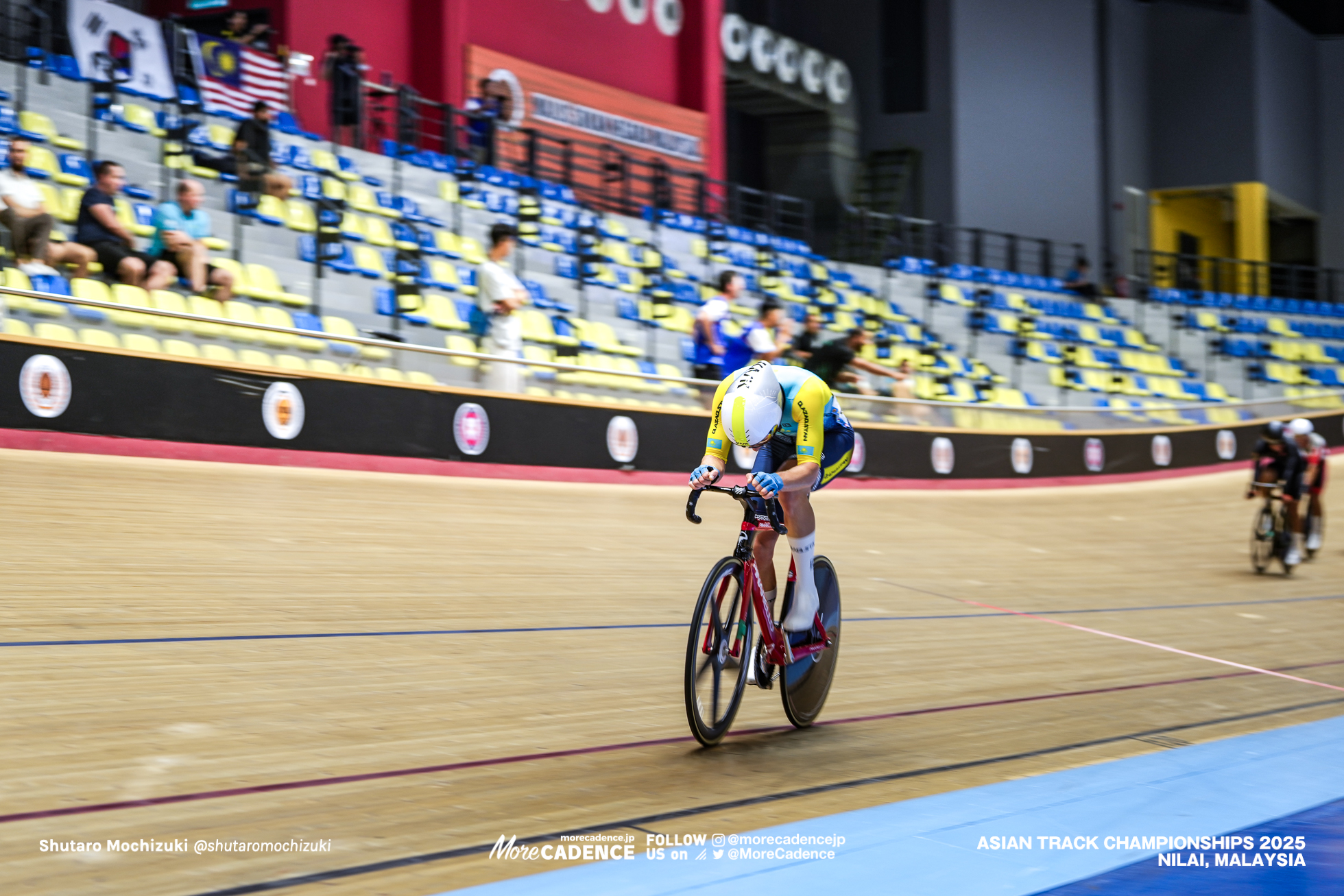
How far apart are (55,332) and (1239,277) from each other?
992 inches

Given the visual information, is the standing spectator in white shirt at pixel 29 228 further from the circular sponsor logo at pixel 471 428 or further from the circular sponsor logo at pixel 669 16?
the circular sponsor logo at pixel 669 16

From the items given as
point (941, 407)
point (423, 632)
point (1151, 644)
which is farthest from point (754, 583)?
point (941, 407)

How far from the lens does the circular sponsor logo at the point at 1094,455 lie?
12445 millimetres

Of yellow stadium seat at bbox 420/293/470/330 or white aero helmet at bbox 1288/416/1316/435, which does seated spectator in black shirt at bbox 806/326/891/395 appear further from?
white aero helmet at bbox 1288/416/1316/435

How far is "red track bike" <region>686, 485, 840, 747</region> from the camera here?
10.3ft

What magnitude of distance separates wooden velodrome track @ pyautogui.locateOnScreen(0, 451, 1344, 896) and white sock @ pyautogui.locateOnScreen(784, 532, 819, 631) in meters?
0.34

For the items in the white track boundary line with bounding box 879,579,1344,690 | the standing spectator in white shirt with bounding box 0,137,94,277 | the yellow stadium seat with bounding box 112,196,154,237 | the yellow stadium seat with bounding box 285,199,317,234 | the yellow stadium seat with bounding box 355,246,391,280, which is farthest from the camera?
the yellow stadium seat with bounding box 355,246,391,280

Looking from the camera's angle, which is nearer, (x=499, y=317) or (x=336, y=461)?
(x=336, y=461)

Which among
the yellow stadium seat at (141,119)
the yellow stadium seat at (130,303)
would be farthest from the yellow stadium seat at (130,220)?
the yellow stadium seat at (130,303)

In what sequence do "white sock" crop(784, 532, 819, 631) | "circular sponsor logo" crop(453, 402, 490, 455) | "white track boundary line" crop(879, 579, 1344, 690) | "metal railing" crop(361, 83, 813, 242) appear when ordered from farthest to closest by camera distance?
"metal railing" crop(361, 83, 813, 242)
"circular sponsor logo" crop(453, 402, 490, 455)
"white track boundary line" crop(879, 579, 1344, 690)
"white sock" crop(784, 532, 819, 631)

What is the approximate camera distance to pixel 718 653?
323 centimetres

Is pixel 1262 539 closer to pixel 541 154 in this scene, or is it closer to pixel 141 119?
pixel 141 119

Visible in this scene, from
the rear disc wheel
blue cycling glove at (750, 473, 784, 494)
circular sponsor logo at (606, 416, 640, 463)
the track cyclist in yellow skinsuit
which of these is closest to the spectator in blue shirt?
circular sponsor logo at (606, 416, 640, 463)

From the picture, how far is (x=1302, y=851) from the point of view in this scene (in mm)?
2506
